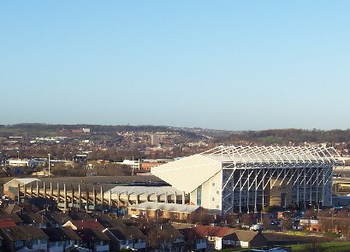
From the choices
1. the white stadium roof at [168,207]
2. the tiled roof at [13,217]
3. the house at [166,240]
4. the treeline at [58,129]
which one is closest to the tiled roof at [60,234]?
the house at [166,240]

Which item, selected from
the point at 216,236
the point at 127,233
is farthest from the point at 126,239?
the point at 216,236

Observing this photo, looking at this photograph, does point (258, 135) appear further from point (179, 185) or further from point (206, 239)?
point (206, 239)

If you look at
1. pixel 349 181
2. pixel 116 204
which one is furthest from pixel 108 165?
pixel 116 204

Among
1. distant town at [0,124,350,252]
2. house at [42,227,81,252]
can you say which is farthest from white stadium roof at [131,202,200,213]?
house at [42,227,81,252]

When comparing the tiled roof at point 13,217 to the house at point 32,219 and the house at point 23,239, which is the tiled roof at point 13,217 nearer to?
the house at point 32,219

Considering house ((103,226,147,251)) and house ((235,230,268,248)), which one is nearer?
house ((103,226,147,251))

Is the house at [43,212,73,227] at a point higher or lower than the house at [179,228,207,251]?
higher

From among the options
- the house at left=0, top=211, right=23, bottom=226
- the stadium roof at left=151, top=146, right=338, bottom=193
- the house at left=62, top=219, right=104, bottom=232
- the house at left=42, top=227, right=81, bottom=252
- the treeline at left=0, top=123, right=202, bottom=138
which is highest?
the treeline at left=0, top=123, right=202, bottom=138

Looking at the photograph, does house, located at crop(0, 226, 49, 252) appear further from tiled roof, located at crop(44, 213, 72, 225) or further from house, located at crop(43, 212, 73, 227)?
tiled roof, located at crop(44, 213, 72, 225)

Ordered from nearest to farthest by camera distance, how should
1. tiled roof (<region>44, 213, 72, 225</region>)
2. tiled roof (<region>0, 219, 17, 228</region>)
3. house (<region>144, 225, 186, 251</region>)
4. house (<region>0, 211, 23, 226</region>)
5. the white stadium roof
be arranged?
tiled roof (<region>0, 219, 17, 228</region>) → house (<region>144, 225, 186, 251</region>) → house (<region>0, 211, 23, 226</region>) → tiled roof (<region>44, 213, 72, 225</region>) → the white stadium roof
